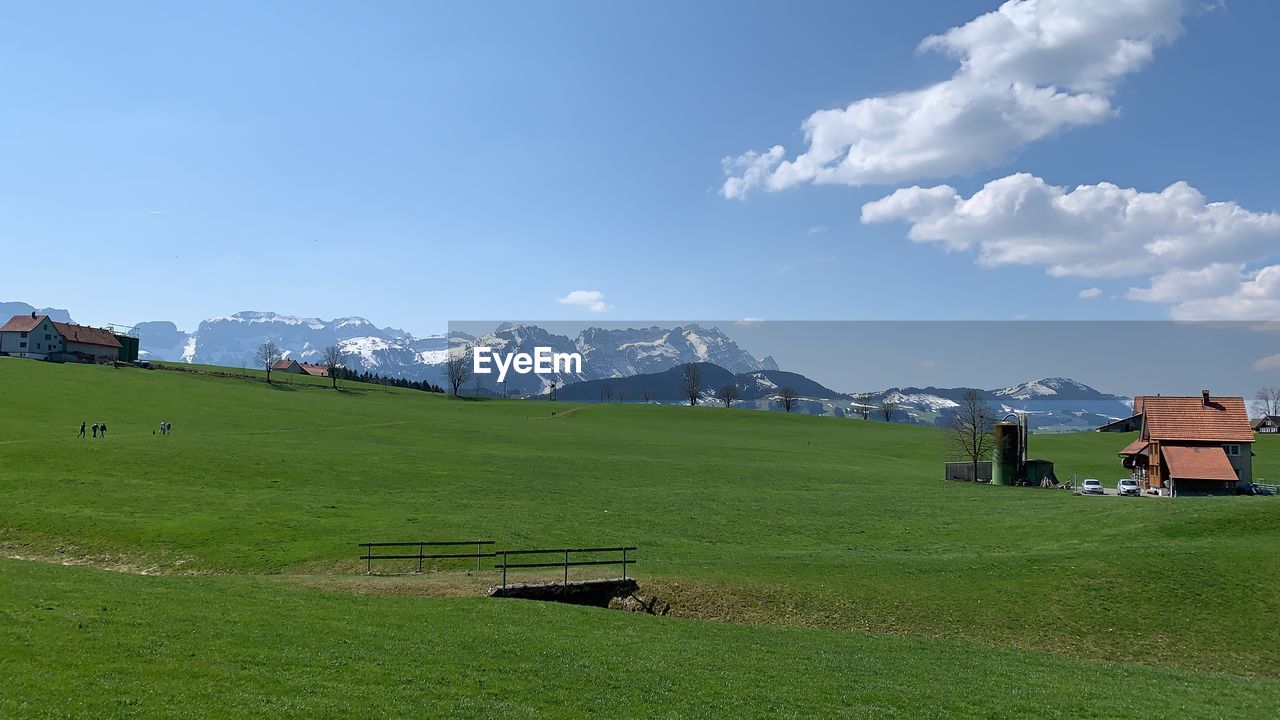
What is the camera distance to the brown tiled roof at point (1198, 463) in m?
76.2

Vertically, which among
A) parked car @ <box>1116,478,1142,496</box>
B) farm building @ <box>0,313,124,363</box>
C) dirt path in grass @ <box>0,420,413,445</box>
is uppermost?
farm building @ <box>0,313,124,363</box>

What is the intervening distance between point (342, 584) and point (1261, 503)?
56887mm

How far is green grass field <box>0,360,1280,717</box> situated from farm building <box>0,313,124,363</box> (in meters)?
117

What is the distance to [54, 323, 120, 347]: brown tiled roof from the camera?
612 ft

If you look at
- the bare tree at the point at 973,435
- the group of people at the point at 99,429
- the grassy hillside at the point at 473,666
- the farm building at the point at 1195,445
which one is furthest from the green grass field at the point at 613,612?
the bare tree at the point at 973,435

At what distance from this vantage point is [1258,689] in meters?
23.9

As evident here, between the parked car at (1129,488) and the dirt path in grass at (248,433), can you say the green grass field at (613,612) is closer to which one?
the dirt path in grass at (248,433)

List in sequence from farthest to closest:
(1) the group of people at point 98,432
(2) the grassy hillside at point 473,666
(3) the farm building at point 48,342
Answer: (3) the farm building at point 48,342 → (1) the group of people at point 98,432 → (2) the grassy hillside at point 473,666

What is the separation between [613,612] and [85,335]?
216 meters

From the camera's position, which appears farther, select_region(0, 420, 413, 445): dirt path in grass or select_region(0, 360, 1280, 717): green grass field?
select_region(0, 420, 413, 445): dirt path in grass

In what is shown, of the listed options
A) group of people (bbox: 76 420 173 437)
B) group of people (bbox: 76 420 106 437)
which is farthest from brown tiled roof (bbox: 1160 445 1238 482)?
group of people (bbox: 76 420 106 437)

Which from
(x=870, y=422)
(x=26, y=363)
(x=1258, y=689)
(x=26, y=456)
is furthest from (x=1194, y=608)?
(x=26, y=363)

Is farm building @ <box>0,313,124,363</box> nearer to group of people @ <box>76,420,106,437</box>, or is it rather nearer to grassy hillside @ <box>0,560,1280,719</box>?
group of people @ <box>76,420,106,437</box>

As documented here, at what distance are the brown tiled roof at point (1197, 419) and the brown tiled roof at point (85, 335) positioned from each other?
225 m
